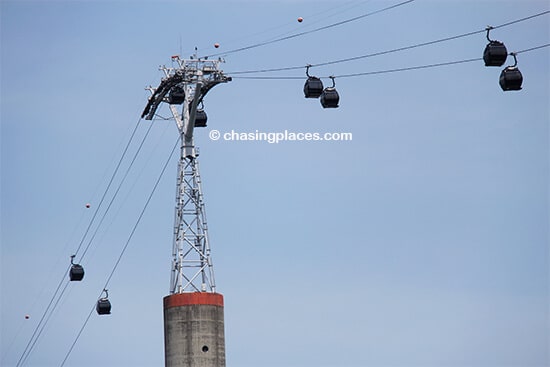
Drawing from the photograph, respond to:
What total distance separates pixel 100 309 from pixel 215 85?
463 inches

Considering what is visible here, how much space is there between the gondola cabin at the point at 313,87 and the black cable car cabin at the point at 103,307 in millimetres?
19284

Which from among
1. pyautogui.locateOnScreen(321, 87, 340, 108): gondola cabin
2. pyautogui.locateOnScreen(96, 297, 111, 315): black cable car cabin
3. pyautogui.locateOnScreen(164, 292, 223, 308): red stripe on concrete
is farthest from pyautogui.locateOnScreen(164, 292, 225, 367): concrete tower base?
pyautogui.locateOnScreen(321, 87, 340, 108): gondola cabin

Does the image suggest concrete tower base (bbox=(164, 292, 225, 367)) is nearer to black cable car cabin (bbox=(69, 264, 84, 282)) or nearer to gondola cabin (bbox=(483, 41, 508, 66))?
black cable car cabin (bbox=(69, 264, 84, 282))

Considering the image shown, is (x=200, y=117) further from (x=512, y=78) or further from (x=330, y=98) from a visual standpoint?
(x=512, y=78)

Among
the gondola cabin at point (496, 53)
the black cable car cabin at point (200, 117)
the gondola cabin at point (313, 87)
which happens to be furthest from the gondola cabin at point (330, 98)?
the black cable car cabin at point (200, 117)

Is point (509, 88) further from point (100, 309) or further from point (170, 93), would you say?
point (100, 309)

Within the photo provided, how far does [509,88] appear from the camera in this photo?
55.5 metres

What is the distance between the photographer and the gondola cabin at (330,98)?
59062 millimetres

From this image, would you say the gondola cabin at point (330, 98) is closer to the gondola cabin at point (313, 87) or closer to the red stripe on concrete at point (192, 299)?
the gondola cabin at point (313, 87)

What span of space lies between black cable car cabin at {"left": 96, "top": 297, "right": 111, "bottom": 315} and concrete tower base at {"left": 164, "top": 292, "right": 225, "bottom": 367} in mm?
4739

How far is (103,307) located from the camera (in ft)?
241

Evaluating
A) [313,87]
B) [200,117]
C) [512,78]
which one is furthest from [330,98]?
[200,117]

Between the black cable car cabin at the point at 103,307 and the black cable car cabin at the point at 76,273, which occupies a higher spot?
the black cable car cabin at the point at 76,273

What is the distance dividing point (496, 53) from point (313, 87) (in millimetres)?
7514
